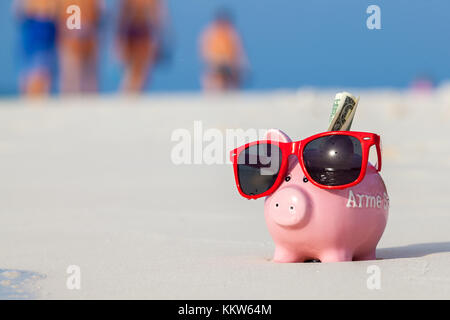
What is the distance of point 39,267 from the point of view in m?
2.96

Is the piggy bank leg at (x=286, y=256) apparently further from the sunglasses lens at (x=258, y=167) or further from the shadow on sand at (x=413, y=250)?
the shadow on sand at (x=413, y=250)

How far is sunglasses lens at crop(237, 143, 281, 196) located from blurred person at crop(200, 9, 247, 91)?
1554 cm

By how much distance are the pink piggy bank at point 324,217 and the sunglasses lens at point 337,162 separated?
46mm

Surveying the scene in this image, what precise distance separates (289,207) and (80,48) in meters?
14.7

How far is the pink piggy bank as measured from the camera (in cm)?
280

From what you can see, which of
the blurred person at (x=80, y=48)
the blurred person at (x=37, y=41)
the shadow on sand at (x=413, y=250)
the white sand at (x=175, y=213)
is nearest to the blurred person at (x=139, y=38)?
the blurred person at (x=80, y=48)

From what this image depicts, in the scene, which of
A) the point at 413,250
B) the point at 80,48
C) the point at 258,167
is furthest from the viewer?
the point at 80,48

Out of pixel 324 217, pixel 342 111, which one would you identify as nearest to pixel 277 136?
pixel 342 111

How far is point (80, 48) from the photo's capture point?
16.9 metres

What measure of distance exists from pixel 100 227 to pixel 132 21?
1420 centimetres

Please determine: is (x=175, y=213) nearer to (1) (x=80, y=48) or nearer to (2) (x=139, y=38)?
(1) (x=80, y=48)

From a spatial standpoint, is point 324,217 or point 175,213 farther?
point 175,213
